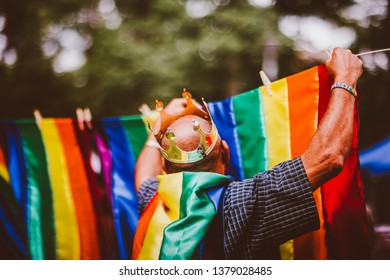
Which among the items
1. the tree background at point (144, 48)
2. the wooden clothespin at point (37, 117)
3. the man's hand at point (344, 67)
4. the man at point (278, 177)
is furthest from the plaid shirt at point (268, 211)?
the tree background at point (144, 48)

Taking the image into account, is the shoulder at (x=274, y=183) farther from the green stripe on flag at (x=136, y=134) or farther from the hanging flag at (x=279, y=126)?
the green stripe on flag at (x=136, y=134)

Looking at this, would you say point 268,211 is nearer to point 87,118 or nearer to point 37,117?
point 87,118

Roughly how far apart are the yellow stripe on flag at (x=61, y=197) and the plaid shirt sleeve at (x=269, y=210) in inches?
26.8

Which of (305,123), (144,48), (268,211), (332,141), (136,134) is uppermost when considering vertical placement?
(144,48)

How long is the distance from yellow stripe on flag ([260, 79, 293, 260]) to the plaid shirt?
0.26 m

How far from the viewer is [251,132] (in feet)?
4.08

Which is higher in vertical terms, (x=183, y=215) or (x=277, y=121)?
(x=277, y=121)

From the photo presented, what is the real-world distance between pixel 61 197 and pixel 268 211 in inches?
32.4

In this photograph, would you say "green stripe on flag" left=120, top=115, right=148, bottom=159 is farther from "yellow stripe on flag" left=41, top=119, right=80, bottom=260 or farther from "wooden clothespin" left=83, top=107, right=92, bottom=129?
"yellow stripe on flag" left=41, top=119, right=80, bottom=260

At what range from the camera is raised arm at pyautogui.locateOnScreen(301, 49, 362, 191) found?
0.85m

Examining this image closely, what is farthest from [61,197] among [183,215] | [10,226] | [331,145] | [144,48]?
[144,48]

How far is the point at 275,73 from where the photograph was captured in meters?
3.17

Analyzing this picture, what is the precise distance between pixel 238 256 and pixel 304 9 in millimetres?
2309
